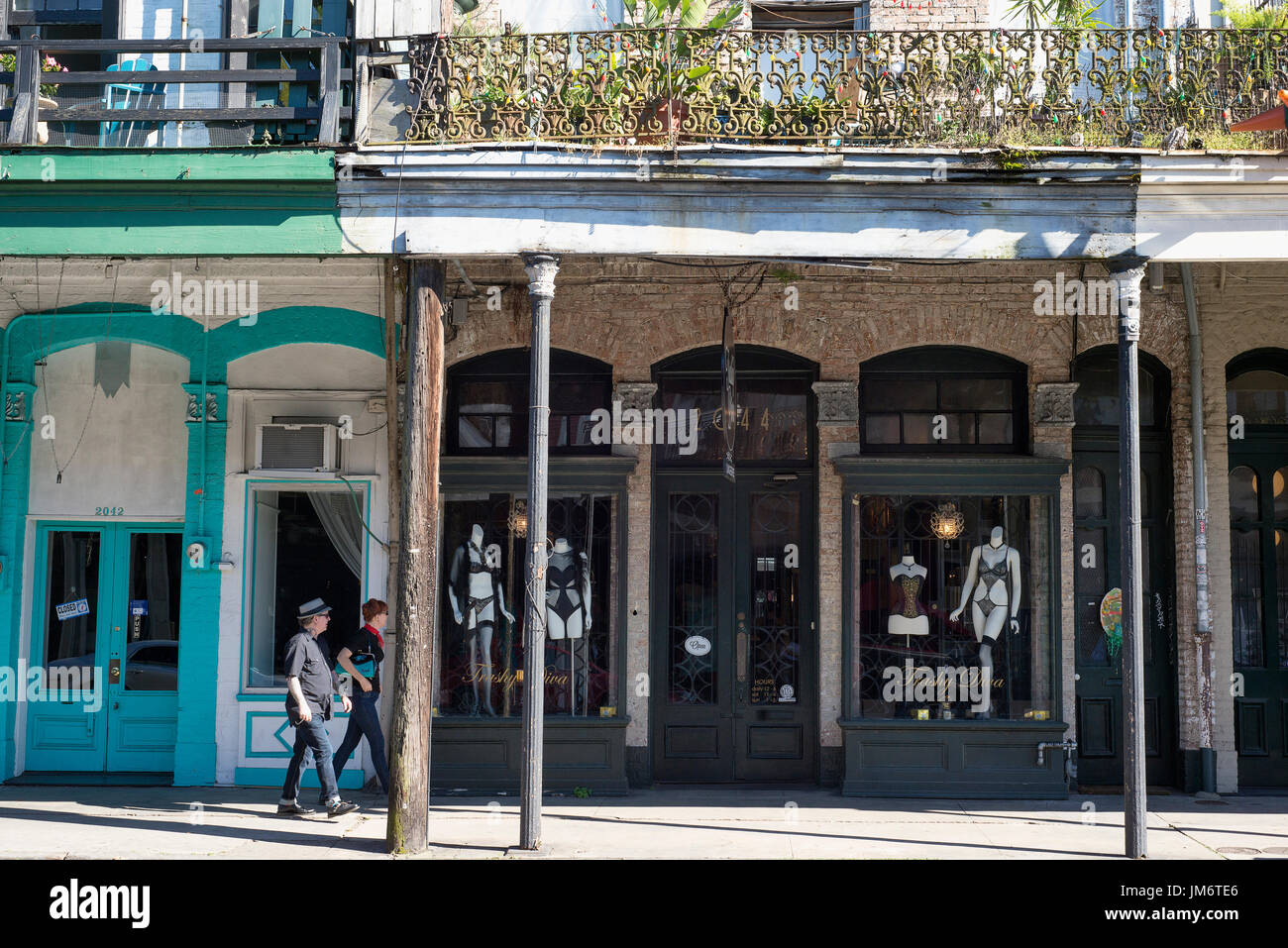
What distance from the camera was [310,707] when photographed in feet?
30.1

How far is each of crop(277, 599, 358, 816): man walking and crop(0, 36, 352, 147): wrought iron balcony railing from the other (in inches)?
154

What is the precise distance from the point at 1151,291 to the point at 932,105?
3358 millimetres

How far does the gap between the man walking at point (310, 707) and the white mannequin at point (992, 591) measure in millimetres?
5518

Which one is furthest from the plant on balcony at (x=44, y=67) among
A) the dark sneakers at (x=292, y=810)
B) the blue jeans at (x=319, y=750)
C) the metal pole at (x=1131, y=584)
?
the metal pole at (x=1131, y=584)

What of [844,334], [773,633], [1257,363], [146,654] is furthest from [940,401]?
[146,654]

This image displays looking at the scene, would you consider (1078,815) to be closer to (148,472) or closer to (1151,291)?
(1151,291)

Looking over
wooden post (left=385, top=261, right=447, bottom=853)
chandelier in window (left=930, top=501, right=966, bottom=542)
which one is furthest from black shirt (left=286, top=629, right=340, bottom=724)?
chandelier in window (left=930, top=501, right=966, bottom=542)

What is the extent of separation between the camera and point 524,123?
8406 millimetres

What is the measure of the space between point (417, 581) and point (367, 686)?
175 centimetres

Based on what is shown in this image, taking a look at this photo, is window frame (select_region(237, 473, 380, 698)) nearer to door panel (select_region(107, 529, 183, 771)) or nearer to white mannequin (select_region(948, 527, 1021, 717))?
door panel (select_region(107, 529, 183, 771))

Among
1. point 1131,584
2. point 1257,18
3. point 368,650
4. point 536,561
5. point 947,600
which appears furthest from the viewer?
point 947,600

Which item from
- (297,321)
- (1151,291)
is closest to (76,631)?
(297,321)

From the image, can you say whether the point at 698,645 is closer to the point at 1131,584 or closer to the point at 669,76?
the point at 1131,584

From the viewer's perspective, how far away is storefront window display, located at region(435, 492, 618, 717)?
34.0 feet
